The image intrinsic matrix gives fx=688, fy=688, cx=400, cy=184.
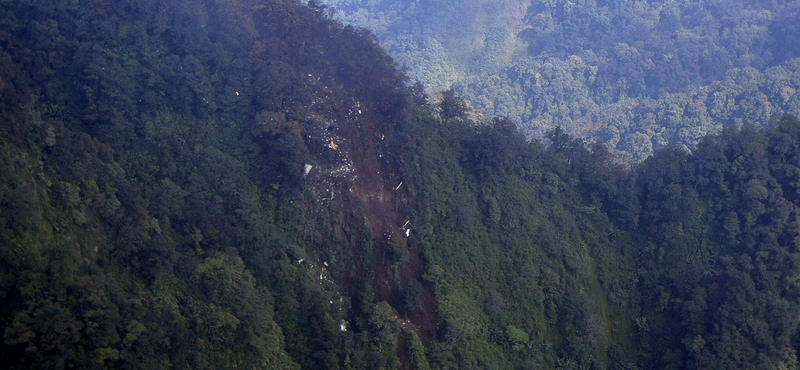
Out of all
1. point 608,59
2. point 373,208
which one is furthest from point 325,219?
point 608,59

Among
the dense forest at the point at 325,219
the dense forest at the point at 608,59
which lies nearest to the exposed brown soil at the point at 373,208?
the dense forest at the point at 325,219

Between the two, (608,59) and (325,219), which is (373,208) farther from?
(608,59)

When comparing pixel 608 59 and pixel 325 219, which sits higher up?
pixel 608 59

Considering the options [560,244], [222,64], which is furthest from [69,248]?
[560,244]

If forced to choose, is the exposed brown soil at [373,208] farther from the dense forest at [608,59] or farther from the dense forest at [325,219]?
the dense forest at [608,59]

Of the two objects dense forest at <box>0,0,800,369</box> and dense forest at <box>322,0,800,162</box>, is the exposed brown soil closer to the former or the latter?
dense forest at <box>0,0,800,369</box>
